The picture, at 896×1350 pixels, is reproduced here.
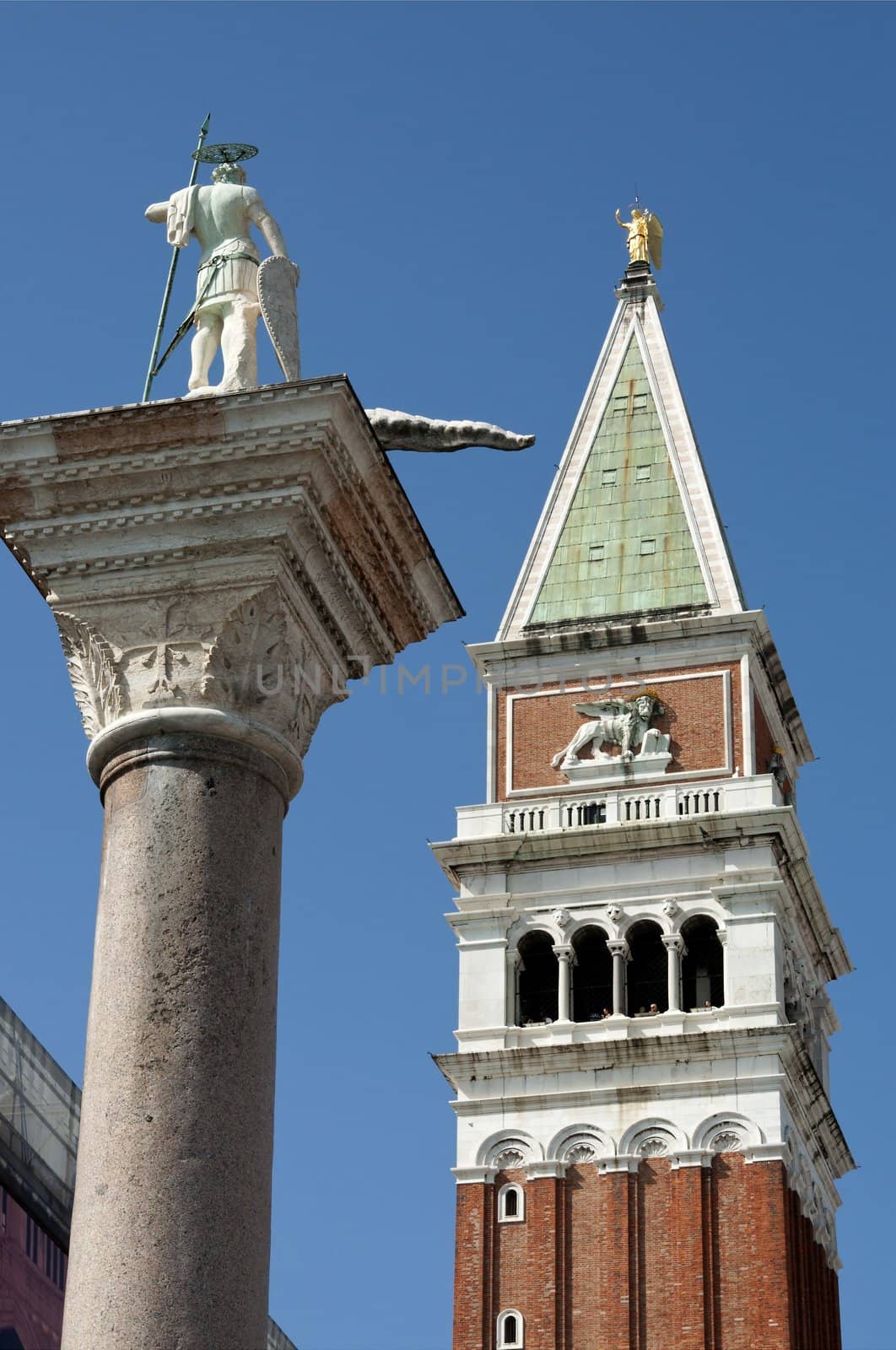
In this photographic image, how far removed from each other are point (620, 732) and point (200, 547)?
159 feet

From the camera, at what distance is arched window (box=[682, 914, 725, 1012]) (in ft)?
188

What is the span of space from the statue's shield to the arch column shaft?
2066mm

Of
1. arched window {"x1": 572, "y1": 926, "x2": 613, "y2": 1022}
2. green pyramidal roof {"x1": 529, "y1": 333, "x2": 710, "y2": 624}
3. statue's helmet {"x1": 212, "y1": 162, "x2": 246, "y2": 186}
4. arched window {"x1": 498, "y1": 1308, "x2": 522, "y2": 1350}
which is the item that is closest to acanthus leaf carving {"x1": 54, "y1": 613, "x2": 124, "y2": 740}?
statue's helmet {"x1": 212, "y1": 162, "x2": 246, "y2": 186}

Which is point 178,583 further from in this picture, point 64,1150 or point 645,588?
point 645,588

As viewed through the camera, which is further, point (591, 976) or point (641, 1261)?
point (591, 976)

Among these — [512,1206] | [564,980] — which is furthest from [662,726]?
[512,1206]

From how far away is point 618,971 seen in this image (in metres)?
56.9

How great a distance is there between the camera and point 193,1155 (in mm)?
10562

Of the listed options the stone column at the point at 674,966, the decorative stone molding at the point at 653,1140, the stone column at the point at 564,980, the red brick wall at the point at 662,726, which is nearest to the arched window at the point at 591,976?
the stone column at the point at 564,980

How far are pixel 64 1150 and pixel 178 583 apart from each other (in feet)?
118

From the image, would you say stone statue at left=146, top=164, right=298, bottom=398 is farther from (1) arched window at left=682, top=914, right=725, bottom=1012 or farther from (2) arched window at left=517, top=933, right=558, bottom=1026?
(2) arched window at left=517, top=933, right=558, bottom=1026

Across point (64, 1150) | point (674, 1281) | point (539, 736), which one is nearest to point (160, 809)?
point (64, 1150)

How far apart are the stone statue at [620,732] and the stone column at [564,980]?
4.12 meters

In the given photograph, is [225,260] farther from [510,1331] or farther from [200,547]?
[510,1331]
